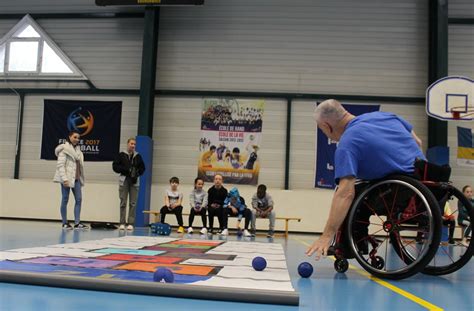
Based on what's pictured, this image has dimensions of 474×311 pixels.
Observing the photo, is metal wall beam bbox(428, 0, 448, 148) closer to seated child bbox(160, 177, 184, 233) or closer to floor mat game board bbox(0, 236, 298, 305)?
seated child bbox(160, 177, 184, 233)

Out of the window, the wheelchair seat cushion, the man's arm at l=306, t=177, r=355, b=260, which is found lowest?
the man's arm at l=306, t=177, r=355, b=260

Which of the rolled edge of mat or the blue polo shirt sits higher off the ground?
the blue polo shirt

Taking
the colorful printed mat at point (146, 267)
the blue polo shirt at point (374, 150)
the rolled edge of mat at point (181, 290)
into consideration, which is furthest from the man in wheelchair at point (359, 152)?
the rolled edge of mat at point (181, 290)

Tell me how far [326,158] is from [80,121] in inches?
218

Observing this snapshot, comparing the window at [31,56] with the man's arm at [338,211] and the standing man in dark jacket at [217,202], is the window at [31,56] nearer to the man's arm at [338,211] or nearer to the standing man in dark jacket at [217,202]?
the standing man in dark jacket at [217,202]

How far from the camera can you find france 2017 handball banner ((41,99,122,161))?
10.1 m

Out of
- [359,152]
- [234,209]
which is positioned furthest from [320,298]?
[234,209]

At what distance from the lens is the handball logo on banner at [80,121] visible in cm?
1012

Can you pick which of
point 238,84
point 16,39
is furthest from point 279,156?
point 16,39

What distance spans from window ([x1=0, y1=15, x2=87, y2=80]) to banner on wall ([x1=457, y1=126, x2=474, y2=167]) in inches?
337

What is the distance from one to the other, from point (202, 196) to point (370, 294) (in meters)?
6.12

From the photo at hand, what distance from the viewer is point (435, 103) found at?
23.4 feet

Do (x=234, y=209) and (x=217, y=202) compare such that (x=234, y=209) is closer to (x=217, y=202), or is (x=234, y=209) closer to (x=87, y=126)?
(x=217, y=202)

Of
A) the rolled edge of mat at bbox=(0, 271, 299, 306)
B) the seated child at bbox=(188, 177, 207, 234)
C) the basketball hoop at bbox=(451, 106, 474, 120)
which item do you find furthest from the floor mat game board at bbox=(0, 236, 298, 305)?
the basketball hoop at bbox=(451, 106, 474, 120)
